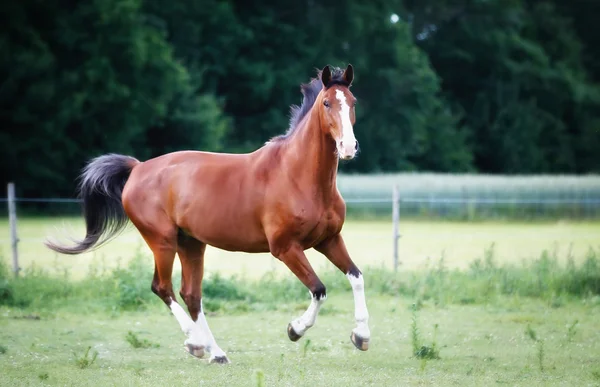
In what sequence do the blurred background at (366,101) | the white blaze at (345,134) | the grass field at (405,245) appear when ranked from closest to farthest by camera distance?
the white blaze at (345,134) < the grass field at (405,245) < the blurred background at (366,101)

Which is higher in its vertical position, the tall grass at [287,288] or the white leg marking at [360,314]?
the white leg marking at [360,314]

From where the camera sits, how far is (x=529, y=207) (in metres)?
28.7

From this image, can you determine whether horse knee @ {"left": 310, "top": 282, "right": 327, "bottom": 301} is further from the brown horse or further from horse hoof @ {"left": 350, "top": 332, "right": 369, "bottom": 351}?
horse hoof @ {"left": 350, "top": 332, "right": 369, "bottom": 351}

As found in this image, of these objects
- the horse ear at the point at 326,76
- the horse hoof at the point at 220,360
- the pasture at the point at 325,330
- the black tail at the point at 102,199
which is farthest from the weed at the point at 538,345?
the black tail at the point at 102,199

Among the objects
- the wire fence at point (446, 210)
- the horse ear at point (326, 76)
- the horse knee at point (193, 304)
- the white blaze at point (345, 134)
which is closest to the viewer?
the white blaze at point (345, 134)

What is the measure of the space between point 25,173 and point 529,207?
16944 mm

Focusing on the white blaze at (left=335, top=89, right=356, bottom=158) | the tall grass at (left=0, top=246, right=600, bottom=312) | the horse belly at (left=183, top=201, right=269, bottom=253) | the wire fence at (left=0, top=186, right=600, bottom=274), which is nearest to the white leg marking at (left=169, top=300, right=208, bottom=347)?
the horse belly at (left=183, top=201, right=269, bottom=253)

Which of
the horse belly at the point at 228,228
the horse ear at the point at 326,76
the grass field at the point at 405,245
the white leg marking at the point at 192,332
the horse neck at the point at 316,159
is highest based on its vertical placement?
the horse ear at the point at 326,76

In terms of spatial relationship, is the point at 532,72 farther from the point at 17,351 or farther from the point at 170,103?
the point at 17,351

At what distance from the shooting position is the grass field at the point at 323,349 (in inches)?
265

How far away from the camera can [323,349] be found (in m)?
8.31

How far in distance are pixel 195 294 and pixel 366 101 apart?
1415 inches

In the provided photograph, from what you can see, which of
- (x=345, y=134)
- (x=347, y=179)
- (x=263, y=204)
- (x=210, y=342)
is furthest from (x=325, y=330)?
(x=347, y=179)

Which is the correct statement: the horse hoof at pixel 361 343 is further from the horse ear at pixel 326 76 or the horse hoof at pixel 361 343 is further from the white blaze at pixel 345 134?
the horse ear at pixel 326 76
